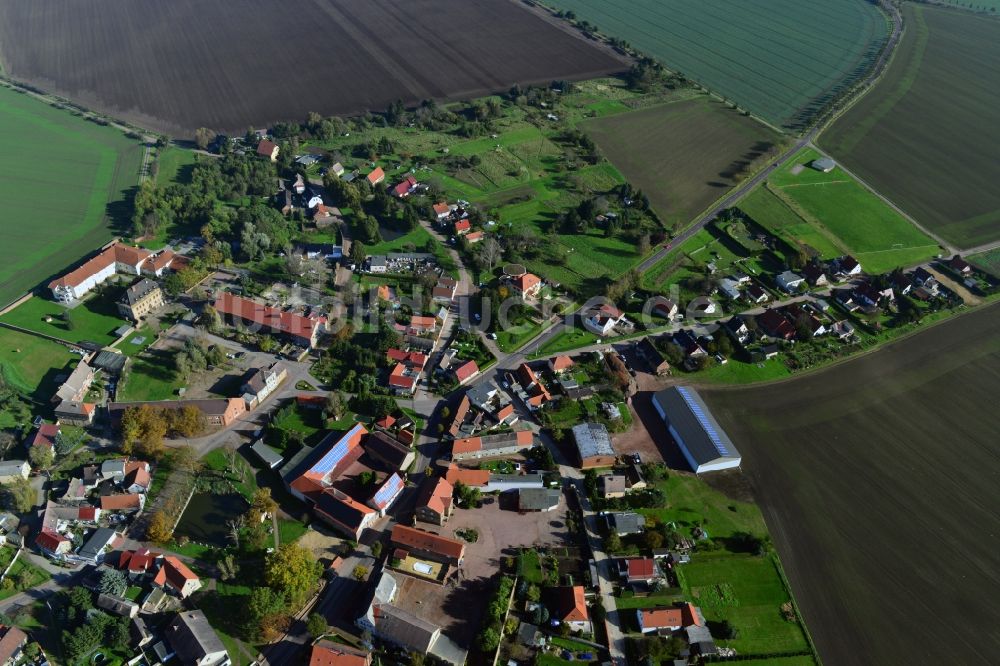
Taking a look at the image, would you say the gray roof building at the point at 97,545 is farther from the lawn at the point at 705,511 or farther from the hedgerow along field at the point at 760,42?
the hedgerow along field at the point at 760,42

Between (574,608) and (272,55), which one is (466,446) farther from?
(272,55)

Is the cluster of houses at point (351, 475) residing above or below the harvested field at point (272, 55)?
below

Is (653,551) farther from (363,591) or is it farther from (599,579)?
(363,591)

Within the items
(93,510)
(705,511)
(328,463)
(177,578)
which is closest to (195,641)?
(177,578)

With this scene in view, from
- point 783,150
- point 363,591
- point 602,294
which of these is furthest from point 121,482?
point 783,150

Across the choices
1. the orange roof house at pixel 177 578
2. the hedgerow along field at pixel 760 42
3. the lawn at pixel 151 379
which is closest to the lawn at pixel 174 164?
the lawn at pixel 151 379

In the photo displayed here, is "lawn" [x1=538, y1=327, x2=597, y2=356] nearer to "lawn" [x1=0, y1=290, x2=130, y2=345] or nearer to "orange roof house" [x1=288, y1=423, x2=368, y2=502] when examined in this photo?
"orange roof house" [x1=288, y1=423, x2=368, y2=502]
